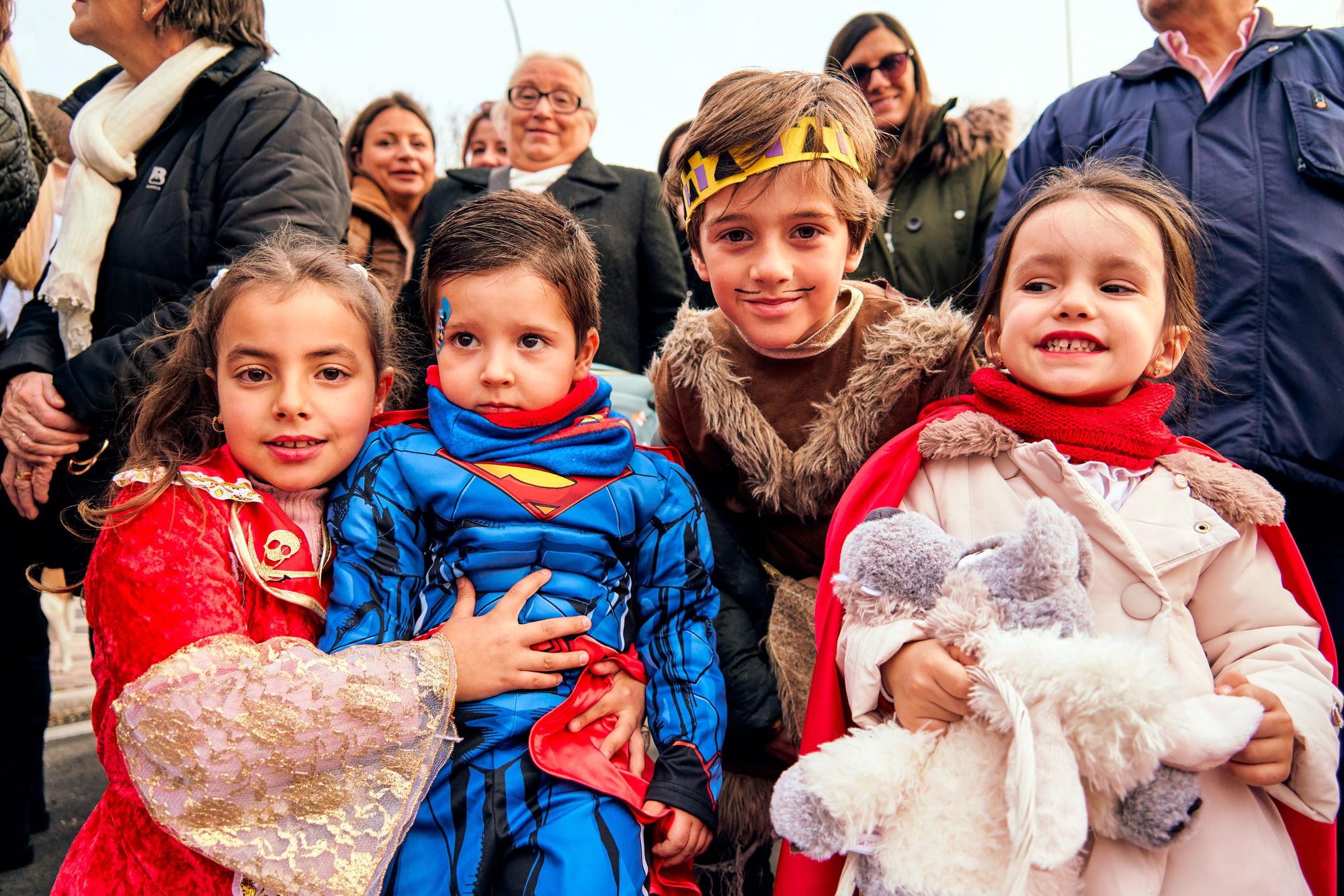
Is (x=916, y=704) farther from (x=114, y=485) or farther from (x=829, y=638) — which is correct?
(x=114, y=485)

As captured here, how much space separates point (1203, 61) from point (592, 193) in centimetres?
194

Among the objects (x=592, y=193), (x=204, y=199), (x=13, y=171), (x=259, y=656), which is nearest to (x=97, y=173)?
(x=13, y=171)

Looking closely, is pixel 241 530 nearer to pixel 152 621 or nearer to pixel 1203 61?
pixel 152 621

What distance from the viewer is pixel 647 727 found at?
172 centimetres

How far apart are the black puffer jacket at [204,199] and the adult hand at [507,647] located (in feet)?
3.77

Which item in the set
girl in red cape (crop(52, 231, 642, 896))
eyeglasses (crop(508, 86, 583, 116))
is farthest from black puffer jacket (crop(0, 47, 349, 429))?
eyeglasses (crop(508, 86, 583, 116))

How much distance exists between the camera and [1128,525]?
4.75 feet

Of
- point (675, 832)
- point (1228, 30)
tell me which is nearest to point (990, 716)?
point (675, 832)

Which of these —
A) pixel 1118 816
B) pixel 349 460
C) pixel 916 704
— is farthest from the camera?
pixel 349 460

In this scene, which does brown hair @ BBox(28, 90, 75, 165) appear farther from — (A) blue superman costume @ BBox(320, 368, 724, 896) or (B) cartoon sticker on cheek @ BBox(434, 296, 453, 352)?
(A) blue superman costume @ BBox(320, 368, 724, 896)

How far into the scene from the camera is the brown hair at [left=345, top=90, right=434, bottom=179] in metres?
4.12

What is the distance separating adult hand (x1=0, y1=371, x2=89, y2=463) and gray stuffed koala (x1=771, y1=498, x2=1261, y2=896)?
72.5 inches

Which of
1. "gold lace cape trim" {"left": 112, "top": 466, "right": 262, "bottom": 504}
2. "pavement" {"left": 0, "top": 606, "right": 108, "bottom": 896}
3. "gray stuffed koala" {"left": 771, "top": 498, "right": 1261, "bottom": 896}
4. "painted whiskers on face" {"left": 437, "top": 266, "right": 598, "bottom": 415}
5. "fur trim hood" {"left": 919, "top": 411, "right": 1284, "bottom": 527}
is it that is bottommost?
"pavement" {"left": 0, "top": 606, "right": 108, "bottom": 896}

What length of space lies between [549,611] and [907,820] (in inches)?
28.6
